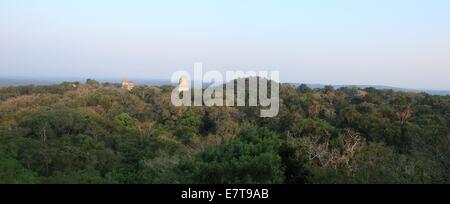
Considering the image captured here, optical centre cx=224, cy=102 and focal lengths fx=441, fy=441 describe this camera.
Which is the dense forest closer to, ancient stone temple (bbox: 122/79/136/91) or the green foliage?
the green foliage

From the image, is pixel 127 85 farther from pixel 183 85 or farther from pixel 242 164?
pixel 242 164

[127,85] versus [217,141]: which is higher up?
[127,85]

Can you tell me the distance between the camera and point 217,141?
2025 cm

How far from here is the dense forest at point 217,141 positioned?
7812 millimetres

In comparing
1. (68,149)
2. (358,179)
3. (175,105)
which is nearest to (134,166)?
(68,149)

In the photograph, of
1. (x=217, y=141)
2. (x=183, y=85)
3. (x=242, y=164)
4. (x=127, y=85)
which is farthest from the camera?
(x=127, y=85)

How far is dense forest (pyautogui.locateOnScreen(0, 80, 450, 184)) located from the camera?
7.81m

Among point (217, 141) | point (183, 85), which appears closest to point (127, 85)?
point (183, 85)

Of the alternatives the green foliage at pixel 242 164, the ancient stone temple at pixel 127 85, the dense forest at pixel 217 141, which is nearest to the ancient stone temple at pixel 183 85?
the dense forest at pixel 217 141

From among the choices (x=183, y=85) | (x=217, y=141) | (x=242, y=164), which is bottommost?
(x=217, y=141)

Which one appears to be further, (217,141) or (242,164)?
(217,141)

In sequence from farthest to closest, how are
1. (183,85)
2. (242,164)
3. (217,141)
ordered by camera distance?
(183,85)
(217,141)
(242,164)
